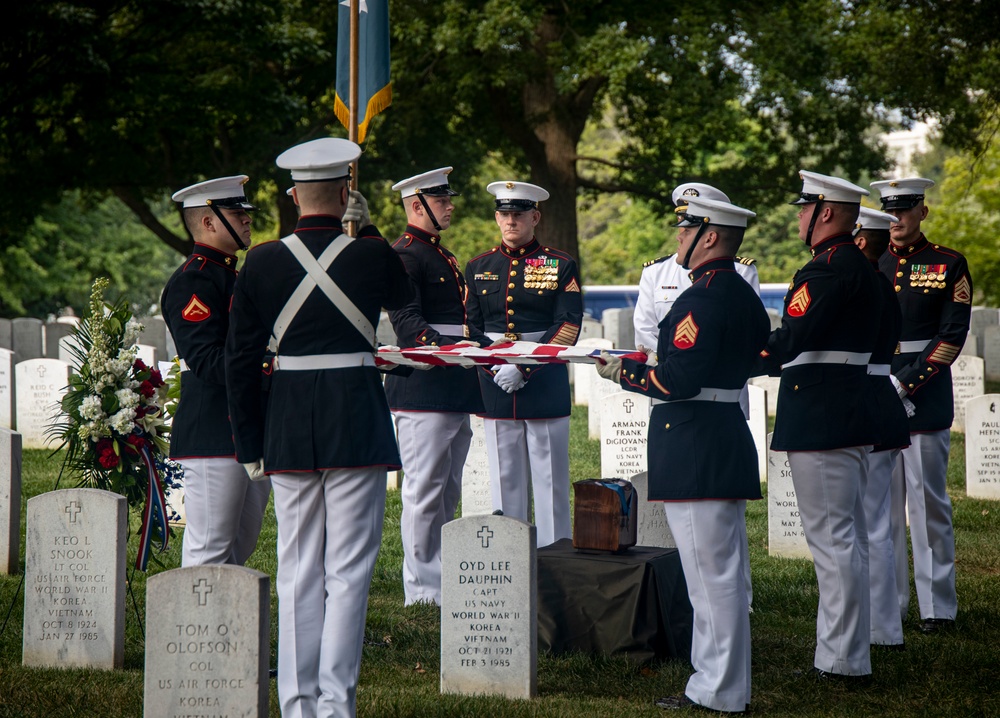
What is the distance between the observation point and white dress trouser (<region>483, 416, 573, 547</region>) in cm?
745

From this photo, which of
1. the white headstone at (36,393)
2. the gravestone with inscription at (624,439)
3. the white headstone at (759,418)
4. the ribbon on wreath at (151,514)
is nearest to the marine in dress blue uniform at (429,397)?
the ribbon on wreath at (151,514)

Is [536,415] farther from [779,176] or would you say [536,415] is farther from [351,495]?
[779,176]

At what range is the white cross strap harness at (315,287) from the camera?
455cm

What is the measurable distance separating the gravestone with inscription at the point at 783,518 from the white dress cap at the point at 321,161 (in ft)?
15.0

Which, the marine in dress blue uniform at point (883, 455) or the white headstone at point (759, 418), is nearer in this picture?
the marine in dress blue uniform at point (883, 455)

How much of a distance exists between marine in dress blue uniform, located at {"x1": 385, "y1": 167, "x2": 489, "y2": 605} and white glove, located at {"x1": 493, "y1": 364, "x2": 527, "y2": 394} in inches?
13.0

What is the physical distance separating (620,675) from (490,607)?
0.80 metres

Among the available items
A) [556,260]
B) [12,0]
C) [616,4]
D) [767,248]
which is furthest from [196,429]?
[767,248]

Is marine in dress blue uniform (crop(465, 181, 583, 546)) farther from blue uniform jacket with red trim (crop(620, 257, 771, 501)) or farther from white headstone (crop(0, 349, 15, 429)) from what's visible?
white headstone (crop(0, 349, 15, 429))

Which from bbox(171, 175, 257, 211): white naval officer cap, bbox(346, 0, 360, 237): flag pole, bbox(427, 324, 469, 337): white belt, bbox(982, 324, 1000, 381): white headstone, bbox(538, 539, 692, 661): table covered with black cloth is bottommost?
bbox(538, 539, 692, 661): table covered with black cloth

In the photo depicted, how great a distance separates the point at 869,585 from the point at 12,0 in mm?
17073

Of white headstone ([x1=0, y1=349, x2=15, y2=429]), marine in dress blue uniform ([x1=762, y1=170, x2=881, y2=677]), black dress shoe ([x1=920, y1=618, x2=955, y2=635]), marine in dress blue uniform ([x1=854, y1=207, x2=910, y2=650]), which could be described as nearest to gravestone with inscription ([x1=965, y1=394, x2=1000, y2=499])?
black dress shoe ([x1=920, y1=618, x2=955, y2=635])

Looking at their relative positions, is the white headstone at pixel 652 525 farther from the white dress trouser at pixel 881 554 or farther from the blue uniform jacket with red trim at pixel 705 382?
the blue uniform jacket with red trim at pixel 705 382

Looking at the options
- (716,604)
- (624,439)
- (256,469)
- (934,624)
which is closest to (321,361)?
(256,469)
